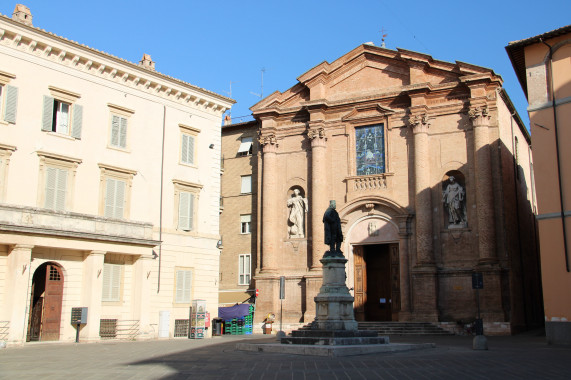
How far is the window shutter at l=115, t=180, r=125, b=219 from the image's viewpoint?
2611 cm

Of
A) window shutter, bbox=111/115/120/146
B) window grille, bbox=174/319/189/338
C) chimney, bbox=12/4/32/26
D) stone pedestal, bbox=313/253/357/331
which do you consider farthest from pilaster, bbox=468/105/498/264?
chimney, bbox=12/4/32/26

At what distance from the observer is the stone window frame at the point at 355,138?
32.1m

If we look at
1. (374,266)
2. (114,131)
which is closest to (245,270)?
(374,266)

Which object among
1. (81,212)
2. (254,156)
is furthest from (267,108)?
(81,212)

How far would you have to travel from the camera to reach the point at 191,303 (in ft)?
92.6

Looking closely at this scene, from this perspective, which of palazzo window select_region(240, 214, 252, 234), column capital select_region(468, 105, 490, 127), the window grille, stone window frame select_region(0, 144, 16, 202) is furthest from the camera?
palazzo window select_region(240, 214, 252, 234)

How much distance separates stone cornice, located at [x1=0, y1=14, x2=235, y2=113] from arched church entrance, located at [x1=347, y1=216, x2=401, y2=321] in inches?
384

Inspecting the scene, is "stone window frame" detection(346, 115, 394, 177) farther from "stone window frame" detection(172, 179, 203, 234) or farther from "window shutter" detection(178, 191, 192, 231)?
"window shutter" detection(178, 191, 192, 231)

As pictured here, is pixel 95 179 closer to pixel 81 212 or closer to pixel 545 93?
pixel 81 212

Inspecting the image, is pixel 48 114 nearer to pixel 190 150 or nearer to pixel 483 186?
pixel 190 150

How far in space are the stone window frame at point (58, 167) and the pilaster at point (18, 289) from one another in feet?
8.23

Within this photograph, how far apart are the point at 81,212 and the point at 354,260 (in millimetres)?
14343

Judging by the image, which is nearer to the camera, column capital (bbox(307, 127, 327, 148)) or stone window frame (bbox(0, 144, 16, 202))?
stone window frame (bbox(0, 144, 16, 202))

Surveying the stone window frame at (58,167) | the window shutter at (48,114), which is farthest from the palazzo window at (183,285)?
the window shutter at (48,114)
